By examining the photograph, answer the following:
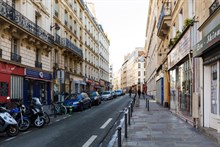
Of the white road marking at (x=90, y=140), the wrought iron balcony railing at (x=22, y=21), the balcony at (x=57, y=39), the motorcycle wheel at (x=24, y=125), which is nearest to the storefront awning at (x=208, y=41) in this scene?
the white road marking at (x=90, y=140)

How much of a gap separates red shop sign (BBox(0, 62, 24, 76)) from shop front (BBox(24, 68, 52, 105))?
0.98m

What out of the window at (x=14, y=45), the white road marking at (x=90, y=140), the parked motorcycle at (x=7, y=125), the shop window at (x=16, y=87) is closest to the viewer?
the white road marking at (x=90, y=140)

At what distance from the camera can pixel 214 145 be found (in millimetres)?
6945

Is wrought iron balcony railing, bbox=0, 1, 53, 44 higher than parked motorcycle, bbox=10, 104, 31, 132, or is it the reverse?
wrought iron balcony railing, bbox=0, 1, 53, 44

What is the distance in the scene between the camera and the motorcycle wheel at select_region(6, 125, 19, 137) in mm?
9328

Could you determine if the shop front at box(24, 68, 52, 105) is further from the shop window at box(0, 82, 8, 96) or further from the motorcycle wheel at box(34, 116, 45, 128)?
the motorcycle wheel at box(34, 116, 45, 128)

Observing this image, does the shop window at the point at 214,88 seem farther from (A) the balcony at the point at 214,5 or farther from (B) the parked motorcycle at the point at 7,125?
(B) the parked motorcycle at the point at 7,125

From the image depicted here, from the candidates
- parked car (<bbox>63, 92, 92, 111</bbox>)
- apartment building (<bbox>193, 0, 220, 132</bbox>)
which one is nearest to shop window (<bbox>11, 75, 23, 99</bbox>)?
parked car (<bbox>63, 92, 92, 111</bbox>)

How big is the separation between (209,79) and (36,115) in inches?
269

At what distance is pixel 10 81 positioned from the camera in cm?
1944

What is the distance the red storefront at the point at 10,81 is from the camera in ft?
59.7

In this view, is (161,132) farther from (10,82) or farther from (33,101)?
(10,82)

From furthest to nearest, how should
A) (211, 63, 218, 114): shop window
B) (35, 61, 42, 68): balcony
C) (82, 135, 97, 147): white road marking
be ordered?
(35, 61, 42, 68): balcony
(211, 63, 218, 114): shop window
(82, 135, 97, 147): white road marking

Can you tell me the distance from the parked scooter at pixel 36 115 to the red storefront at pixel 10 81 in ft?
24.4
